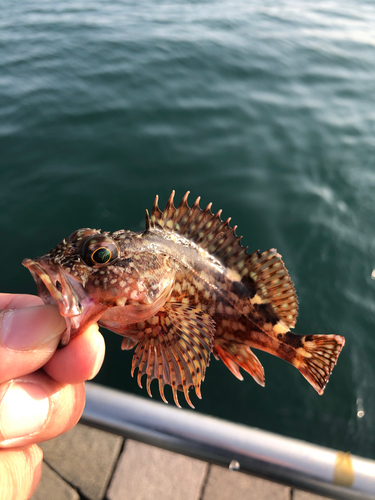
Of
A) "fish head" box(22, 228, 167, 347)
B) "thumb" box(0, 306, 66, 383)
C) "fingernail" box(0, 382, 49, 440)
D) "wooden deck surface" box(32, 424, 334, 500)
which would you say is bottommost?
"wooden deck surface" box(32, 424, 334, 500)

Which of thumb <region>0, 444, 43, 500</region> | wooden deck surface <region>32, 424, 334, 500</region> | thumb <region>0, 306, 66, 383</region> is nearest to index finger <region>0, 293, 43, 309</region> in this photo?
thumb <region>0, 306, 66, 383</region>

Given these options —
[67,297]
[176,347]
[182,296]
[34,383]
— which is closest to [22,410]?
[34,383]

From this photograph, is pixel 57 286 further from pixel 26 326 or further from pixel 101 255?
pixel 101 255

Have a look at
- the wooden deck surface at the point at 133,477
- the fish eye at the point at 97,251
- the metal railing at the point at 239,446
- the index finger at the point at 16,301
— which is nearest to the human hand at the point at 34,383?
the metal railing at the point at 239,446

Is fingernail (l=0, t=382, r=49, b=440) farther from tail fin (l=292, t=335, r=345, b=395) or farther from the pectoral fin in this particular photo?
tail fin (l=292, t=335, r=345, b=395)

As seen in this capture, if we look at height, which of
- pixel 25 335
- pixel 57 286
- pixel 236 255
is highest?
pixel 57 286

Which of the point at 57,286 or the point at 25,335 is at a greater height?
the point at 57,286

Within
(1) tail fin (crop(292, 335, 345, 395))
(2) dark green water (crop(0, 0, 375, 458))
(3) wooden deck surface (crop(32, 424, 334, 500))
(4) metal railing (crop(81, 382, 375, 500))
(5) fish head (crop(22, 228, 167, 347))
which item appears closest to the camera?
(5) fish head (crop(22, 228, 167, 347))
